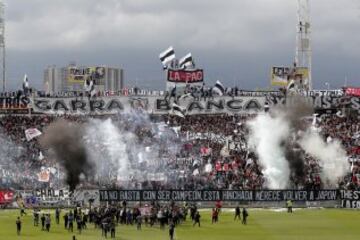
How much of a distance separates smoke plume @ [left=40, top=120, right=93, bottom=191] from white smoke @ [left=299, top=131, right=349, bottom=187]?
73.1 feet

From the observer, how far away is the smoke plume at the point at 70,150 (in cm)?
7656

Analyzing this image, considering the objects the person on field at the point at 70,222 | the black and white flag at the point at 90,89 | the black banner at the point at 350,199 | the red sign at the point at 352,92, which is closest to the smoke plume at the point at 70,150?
the person on field at the point at 70,222

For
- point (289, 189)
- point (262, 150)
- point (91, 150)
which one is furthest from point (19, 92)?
point (289, 189)

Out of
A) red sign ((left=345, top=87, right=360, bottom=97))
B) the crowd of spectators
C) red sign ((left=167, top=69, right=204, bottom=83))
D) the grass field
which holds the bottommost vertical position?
the grass field

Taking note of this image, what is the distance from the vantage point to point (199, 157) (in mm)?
85250

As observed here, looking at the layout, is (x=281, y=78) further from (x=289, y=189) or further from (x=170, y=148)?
(x=289, y=189)

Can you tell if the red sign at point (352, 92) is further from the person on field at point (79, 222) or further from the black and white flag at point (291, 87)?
the person on field at point (79, 222)

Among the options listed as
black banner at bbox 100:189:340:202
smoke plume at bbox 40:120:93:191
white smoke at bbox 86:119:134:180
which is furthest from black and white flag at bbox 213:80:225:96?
black banner at bbox 100:189:340:202

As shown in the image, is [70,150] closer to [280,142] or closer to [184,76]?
[280,142]

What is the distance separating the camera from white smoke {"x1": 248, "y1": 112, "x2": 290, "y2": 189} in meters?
76.1

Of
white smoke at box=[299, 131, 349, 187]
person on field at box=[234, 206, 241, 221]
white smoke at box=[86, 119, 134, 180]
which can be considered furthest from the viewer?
white smoke at box=[86, 119, 134, 180]

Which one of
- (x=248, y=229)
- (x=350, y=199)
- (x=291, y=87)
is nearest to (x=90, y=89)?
(x=291, y=87)

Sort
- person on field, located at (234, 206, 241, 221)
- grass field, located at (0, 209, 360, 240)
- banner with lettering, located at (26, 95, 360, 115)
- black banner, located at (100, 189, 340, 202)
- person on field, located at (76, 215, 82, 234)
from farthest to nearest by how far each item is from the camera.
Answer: banner with lettering, located at (26, 95, 360, 115) → black banner, located at (100, 189, 340, 202) → person on field, located at (234, 206, 241, 221) → person on field, located at (76, 215, 82, 234) → grass field, located at (0, 209, 360, 240)

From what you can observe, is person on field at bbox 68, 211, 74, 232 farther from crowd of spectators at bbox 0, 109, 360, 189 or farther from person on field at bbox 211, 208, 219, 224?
crowd of spectators at bbox 0, 109, 360, 189
